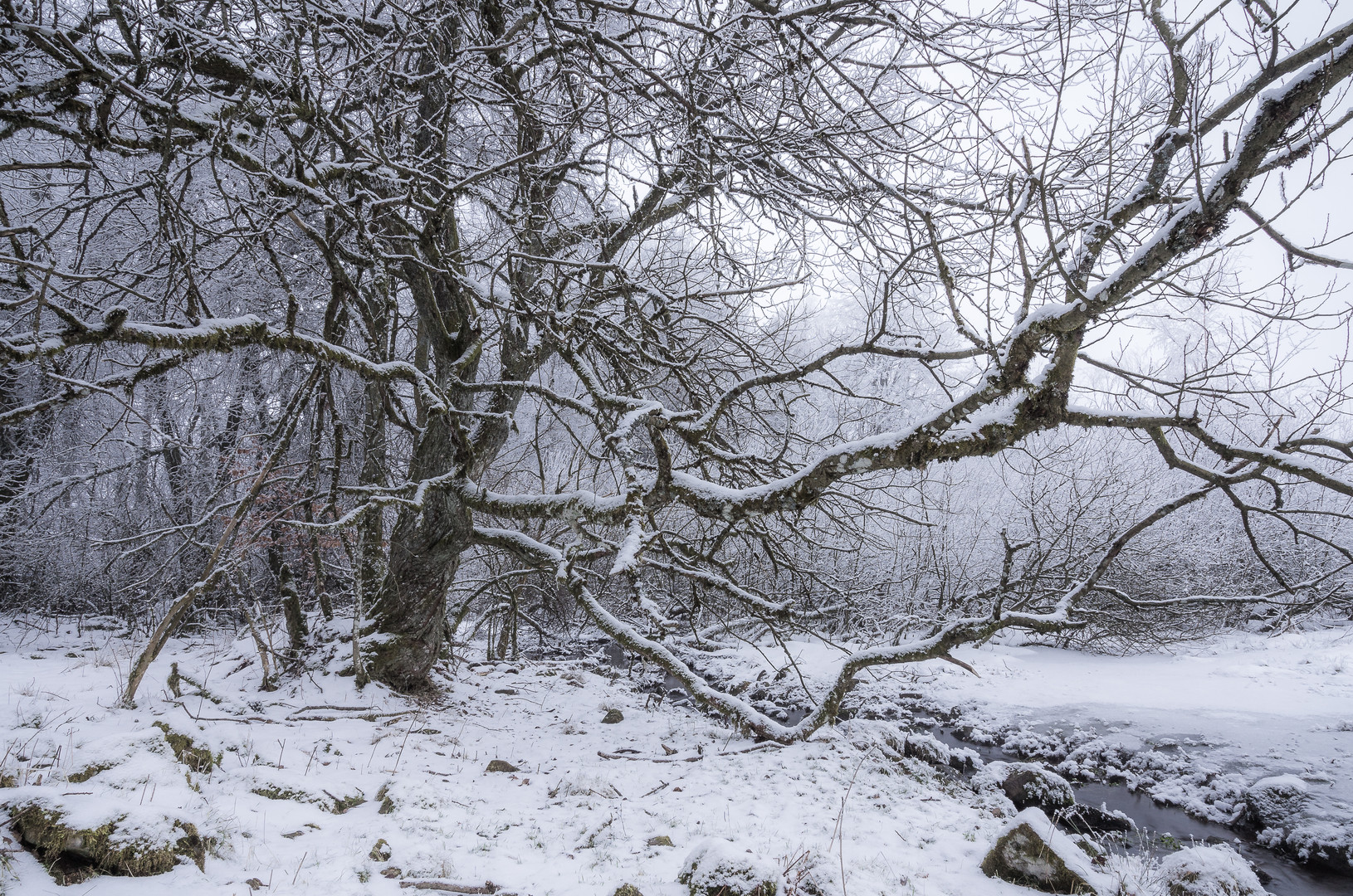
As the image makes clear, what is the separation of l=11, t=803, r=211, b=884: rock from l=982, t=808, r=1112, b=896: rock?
3811 mm

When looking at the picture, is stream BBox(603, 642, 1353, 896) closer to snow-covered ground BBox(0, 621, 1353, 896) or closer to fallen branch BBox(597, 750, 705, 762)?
snow-covered ground BBox(0, 621, 1353, 896)

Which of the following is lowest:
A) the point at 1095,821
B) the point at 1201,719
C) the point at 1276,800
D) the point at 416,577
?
the point at 1095,821

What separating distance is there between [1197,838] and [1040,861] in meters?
2.86

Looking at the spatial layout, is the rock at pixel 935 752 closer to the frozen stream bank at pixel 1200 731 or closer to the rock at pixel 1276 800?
the frozen stream bank at pixel 1200 731

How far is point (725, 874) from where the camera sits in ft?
8.77

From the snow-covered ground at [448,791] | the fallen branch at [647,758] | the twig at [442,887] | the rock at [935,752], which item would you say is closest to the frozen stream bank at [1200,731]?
the rock at [935,752]

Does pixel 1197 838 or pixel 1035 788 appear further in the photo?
pixel 1035 788

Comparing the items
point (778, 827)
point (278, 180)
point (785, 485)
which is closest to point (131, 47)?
point (278, 180)

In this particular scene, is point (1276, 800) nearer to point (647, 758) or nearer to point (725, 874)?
point (647, 758)

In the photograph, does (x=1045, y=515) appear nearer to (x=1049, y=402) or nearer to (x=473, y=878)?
(x=1049, y=402)

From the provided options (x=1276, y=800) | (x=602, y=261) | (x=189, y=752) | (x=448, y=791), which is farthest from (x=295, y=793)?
(x=1276, y=800)

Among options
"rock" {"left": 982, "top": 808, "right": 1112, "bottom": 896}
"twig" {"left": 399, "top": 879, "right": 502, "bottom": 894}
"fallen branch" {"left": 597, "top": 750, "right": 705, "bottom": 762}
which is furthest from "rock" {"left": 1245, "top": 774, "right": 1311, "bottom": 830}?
"twig" {"left": 399, "top": 879, "right": 502, "bottom": 894}

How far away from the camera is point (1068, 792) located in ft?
17.5

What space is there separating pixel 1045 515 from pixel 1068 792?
21.6ft
